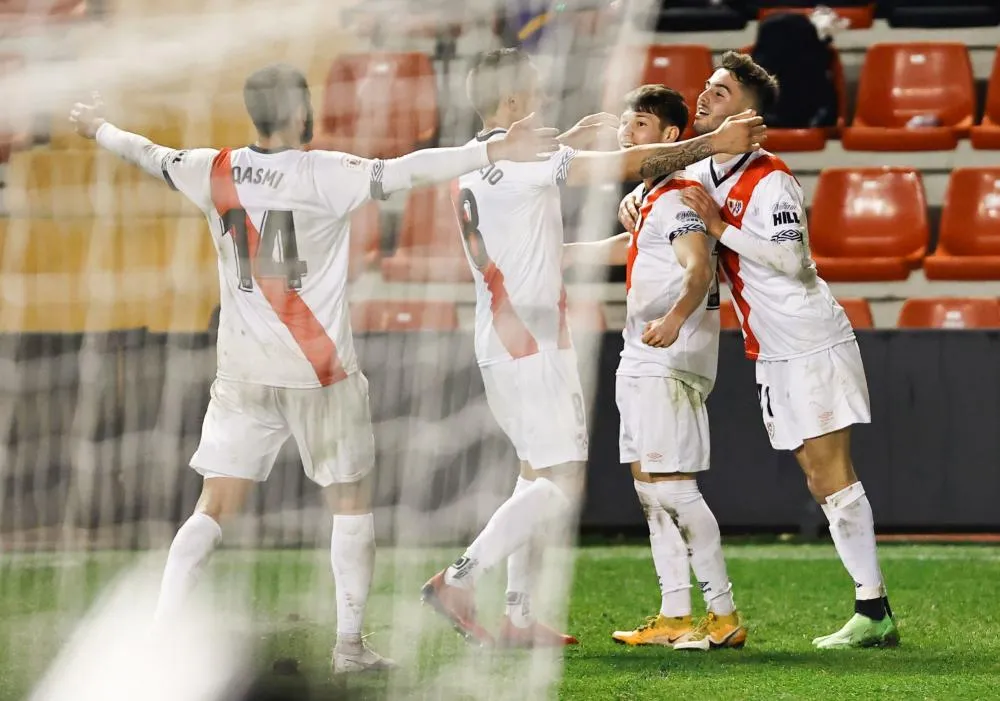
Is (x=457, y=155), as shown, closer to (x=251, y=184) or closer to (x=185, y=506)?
(x=251, y=184)

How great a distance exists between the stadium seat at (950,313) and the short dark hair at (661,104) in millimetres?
3387

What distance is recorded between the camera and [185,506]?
23.5ft

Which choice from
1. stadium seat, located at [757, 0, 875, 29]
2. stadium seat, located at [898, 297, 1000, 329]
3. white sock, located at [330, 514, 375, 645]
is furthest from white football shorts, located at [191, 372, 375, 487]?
stadium seat, located at [757, 0, 875, 29]

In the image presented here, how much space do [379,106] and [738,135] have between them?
190 cm

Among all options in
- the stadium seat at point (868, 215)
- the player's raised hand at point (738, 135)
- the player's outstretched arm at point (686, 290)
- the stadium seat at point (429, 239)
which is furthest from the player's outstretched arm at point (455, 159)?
the stadium seat at point (868, 215)

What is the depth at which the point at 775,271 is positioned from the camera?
5117 millimetres

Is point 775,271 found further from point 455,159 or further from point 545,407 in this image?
point 455,159

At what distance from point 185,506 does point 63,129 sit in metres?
2.66

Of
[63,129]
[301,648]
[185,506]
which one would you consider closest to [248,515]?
[185,506]

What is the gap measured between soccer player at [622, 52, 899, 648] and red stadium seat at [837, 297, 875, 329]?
9.43 ft

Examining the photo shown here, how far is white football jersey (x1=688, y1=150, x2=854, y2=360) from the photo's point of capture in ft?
16.5

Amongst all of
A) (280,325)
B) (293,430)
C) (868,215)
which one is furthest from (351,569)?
(868,215)

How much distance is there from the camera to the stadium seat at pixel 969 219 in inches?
345

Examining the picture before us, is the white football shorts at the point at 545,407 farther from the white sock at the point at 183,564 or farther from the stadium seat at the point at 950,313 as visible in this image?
the stadium seat at the point at 950,313
